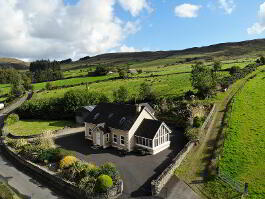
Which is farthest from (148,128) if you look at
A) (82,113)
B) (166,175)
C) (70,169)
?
(82,113)

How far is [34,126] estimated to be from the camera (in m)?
55.1

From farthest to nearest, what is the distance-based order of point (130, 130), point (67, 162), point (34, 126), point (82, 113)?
point (34, 126)
point (82, 113)
point (130, 130)
point (67, 162)

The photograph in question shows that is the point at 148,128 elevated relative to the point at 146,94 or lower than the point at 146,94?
lower

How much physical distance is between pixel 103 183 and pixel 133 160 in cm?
890

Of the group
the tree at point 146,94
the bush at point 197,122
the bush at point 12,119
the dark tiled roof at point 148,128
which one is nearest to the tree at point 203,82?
the tree at point 146,94

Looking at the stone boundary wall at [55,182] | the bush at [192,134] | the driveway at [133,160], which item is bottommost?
the stone boundary wall at [55,182]

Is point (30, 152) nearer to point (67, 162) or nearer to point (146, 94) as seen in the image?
point (67, 162)

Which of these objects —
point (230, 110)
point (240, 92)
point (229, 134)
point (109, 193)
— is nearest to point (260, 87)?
point (240, 92)

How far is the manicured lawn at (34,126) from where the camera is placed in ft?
167

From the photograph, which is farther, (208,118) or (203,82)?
(203,82)

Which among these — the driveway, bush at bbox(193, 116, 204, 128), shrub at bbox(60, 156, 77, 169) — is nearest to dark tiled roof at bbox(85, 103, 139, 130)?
the driveway

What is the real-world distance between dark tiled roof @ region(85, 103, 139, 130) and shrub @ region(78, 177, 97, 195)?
1126 centimetres

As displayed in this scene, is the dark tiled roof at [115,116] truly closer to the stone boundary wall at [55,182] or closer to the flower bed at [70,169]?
the flower bed at [70,169]

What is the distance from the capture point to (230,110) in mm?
48219
